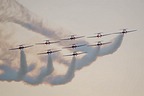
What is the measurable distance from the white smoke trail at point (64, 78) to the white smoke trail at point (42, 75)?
0.04 meters

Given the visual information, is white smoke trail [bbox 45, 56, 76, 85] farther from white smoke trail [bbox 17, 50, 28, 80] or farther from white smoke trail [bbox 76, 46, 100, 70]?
white smoke trail [bbox 17, 50, 28, 80]

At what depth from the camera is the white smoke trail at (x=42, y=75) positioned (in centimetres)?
195

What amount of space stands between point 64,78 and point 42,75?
0.54 ft

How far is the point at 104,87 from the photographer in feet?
6.64

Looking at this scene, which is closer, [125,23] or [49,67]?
[49,67]

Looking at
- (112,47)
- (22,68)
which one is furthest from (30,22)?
(112,47)

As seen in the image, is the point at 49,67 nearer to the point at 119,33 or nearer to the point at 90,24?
the point at 90,24

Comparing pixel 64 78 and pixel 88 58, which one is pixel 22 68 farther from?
pixel 88 58

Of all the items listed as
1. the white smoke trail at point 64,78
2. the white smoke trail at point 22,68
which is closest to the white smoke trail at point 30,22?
the white smoke trail at point 64,78

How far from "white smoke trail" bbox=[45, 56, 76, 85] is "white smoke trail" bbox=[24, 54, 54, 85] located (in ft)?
0.13

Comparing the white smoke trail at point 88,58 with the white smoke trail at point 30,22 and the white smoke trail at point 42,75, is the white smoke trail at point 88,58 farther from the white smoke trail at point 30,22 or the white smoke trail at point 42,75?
the white smoke trail at point 42,75

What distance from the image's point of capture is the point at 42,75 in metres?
1.97

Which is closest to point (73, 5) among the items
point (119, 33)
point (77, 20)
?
point (77, 20)

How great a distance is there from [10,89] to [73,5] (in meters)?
0.79
